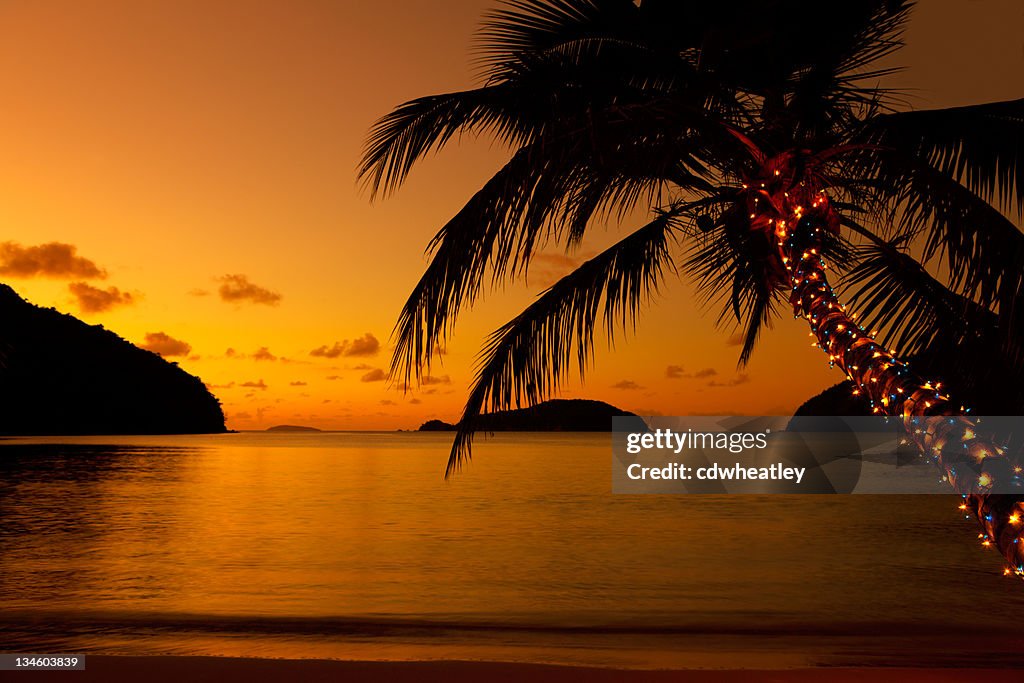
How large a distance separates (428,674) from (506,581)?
22.8 ft

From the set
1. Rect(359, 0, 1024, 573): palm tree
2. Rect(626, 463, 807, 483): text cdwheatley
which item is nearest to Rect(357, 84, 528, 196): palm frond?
Rect(359, 0, 1024, 573): palm tree

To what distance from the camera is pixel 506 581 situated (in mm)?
11672

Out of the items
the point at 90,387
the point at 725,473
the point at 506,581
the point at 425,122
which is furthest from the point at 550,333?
the point at 90,387

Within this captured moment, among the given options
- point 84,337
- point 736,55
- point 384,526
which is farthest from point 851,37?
point 84,337

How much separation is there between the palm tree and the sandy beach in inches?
57.3

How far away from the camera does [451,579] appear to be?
11.7m

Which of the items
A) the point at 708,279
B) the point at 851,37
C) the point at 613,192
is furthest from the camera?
the point at 708,279

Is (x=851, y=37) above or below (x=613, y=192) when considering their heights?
above

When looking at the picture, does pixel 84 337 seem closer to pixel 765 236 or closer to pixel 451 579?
pixel 451 579

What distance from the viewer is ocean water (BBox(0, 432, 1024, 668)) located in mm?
7570

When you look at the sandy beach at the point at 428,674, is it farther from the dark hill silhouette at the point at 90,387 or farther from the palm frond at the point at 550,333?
the dark hill silhouette at the point at 90,387

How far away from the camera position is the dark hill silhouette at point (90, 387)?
231 feet

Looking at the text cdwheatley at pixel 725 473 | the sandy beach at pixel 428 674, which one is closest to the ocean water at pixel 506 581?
the sandy beach at pixel 428 674

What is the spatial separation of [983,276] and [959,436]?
131cm
